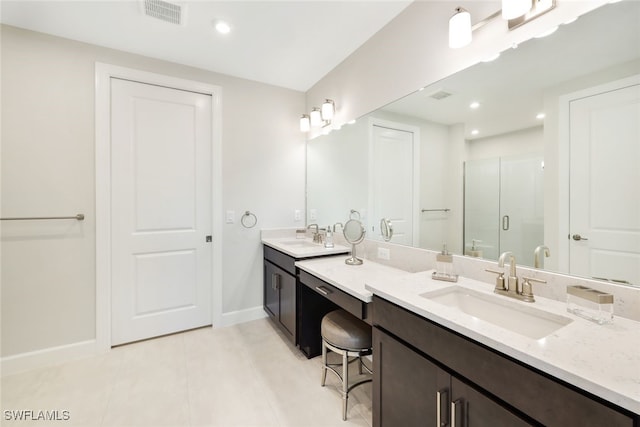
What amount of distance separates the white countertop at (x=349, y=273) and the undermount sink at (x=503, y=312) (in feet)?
0.94

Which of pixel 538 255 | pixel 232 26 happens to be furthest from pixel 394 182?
pixel 232 26

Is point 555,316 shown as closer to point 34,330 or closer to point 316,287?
point 316,287

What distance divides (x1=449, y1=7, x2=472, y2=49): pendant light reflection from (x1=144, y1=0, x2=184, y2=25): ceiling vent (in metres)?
1.72

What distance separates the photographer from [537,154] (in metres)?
1.22

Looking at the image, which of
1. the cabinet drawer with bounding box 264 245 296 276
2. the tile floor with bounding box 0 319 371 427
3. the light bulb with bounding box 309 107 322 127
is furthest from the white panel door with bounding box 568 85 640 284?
the light bulb with bounding box 309 107 322 127

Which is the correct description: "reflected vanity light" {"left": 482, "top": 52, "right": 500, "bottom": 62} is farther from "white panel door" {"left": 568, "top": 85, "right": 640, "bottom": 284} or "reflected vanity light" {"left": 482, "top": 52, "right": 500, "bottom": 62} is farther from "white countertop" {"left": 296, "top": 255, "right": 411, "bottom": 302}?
"white countertop" {"left": 296, "top": 255, "right": 411, "bottom": 302}

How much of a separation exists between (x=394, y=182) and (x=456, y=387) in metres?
1.39

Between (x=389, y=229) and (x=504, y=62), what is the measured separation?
1.18 m

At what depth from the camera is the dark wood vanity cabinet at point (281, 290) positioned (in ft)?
7.14

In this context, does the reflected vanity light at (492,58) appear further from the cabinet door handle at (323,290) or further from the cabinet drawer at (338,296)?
the cabinet door handle at (323,290)

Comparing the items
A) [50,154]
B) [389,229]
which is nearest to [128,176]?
[50,154]

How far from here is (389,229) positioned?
201 cm

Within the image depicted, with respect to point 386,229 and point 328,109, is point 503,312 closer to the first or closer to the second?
point 386,229

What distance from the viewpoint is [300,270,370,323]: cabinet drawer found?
1395mm
